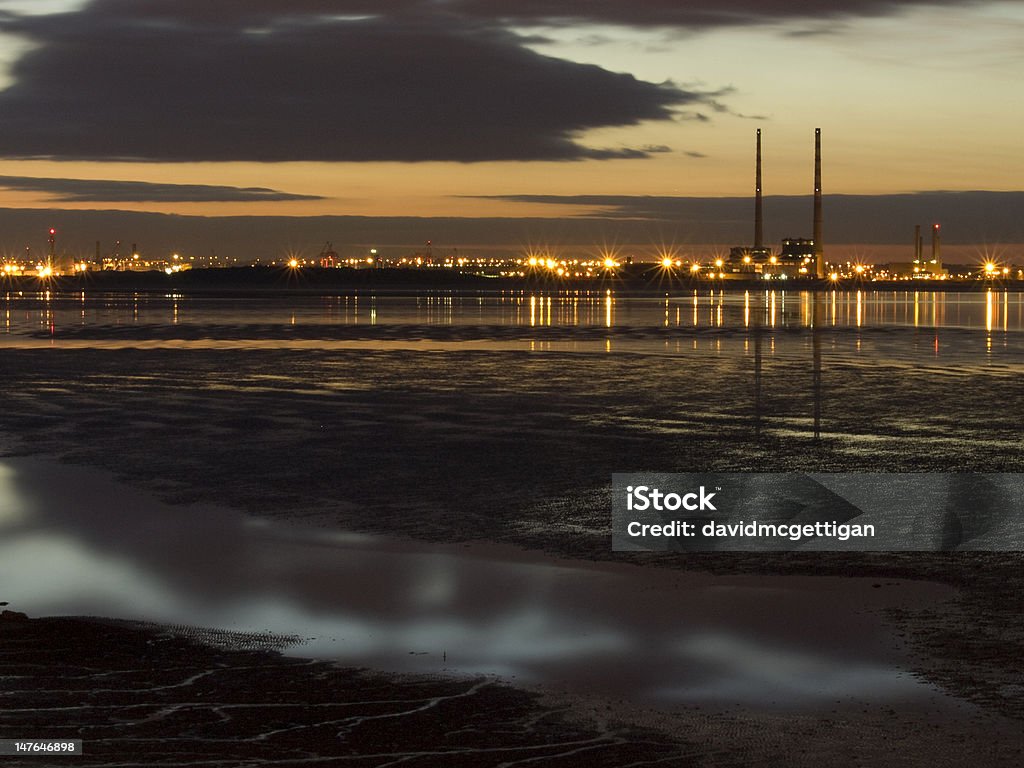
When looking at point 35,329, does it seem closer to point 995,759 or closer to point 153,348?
point 153,348

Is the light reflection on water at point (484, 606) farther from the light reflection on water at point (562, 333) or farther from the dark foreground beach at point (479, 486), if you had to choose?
the light reflection on water at point (562, 333)

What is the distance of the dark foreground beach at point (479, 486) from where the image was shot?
714cm

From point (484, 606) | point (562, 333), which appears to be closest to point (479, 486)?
point (484, 606)

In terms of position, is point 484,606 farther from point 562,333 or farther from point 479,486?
point 562,333

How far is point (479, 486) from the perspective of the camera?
1597 centimetres

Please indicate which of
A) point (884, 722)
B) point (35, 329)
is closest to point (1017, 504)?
point (884, 722)

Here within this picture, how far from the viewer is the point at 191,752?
6.91 m

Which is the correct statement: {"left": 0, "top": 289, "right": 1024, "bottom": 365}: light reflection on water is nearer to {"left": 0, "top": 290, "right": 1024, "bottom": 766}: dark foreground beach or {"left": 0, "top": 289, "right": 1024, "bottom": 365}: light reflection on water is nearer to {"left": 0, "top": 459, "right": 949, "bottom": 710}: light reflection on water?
{"left": 0, "top": 290, "right": 1024, "bottom": 766}: dark foreground beach

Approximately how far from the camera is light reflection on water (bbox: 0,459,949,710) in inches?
Result: 332

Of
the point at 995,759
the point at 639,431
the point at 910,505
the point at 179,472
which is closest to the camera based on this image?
the point at 995,759

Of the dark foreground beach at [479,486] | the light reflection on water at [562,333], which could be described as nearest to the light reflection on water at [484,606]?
the dark foreground beach at [479,486]

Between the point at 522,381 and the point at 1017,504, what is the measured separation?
1737cm

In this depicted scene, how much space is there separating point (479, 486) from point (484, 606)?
5.70 metres

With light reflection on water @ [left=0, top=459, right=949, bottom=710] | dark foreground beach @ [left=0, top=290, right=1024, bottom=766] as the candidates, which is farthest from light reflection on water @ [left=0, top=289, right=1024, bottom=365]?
light reflection on water @ [left=0, top=459, right=949, bottom=710]
